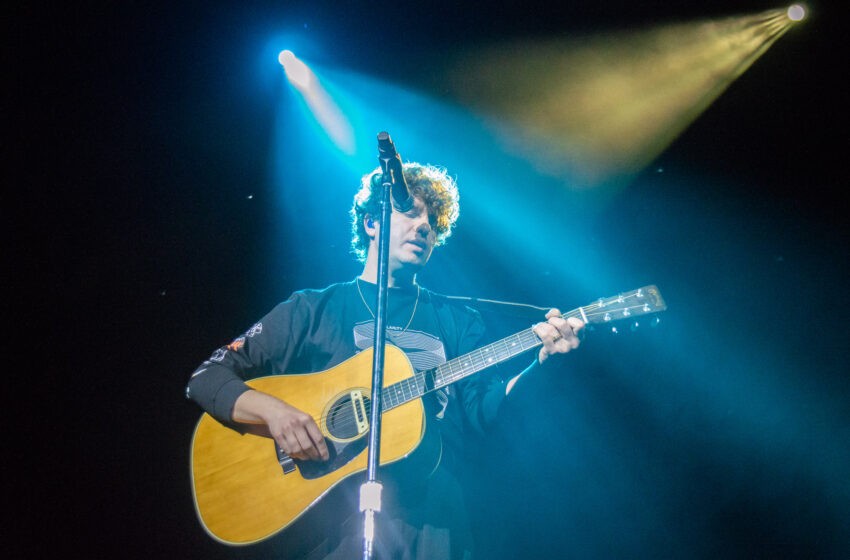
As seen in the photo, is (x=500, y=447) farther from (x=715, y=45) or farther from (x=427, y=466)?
(x=715, y=45)

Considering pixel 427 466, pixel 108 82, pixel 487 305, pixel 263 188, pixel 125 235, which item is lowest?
pixel 427 466

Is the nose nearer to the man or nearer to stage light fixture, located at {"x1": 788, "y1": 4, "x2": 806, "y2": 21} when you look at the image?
the man

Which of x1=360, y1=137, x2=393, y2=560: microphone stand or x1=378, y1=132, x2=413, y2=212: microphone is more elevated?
x1=378, y1=132, x2=413, y2=212: microphone

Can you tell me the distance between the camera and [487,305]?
3.14 meters

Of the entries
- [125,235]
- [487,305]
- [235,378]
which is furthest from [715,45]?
[125,235]

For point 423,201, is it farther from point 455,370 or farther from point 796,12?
point 796,12

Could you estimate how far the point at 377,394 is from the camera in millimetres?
1371

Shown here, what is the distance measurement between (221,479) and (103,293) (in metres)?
2.09

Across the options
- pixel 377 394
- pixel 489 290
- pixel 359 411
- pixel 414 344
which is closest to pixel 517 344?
pixel 414 344

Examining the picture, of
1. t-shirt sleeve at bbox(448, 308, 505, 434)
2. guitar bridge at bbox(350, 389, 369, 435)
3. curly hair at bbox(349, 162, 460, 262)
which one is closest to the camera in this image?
guitar bridge at bbox(350, 389, 369, 435)

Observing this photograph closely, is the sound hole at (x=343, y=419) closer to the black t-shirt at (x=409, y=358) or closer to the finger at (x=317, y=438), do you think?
the finger at (x=317, y=438)

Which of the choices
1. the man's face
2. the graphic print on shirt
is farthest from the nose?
the graphic print on shirt

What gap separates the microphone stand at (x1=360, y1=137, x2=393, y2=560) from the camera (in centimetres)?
124

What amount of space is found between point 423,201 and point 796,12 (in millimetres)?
3339
